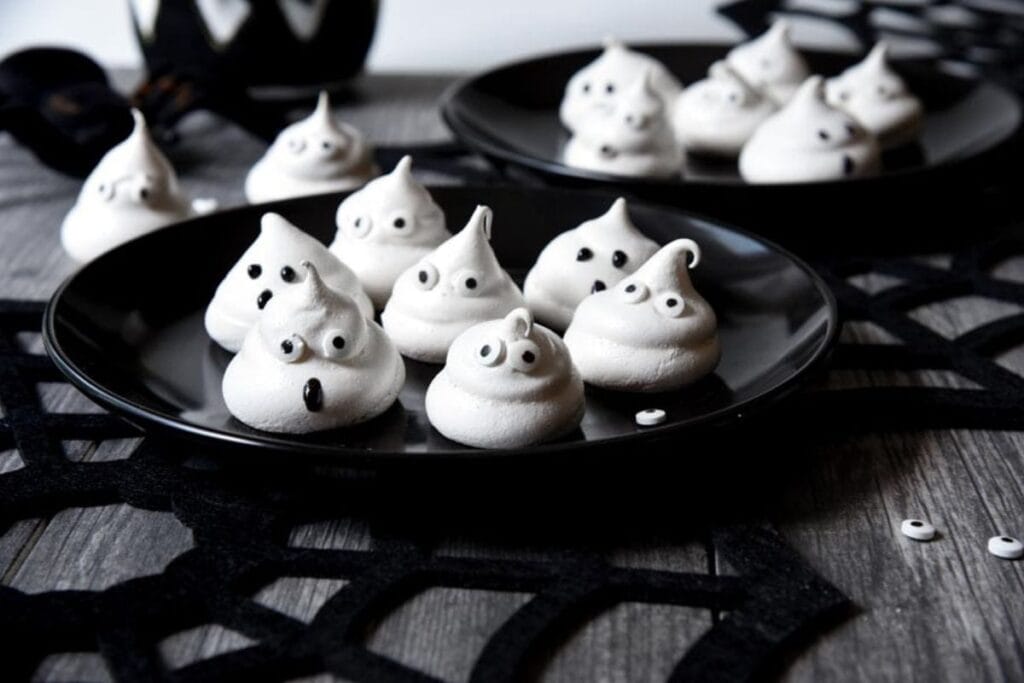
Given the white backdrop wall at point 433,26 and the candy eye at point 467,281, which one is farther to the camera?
the white backdrop wall at point 433,26

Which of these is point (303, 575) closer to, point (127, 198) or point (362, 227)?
point (362, 227)

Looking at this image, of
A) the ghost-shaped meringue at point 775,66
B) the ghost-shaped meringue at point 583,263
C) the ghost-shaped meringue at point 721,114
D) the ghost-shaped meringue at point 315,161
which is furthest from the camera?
the ghost-shaped meringue at point 775,66

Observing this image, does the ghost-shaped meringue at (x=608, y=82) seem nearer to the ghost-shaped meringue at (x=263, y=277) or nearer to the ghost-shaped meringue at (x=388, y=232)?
the ghost-shaped meringue at (x=388, y=232)

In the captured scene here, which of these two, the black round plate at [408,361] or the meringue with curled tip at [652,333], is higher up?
the meringue with curled tip at [652,333]

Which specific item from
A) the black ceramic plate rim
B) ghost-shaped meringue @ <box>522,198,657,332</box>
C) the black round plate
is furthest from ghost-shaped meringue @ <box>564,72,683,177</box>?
ghost-shaped meringue @ <box>522,198,657,332</box>

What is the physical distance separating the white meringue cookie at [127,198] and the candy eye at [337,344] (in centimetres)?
44

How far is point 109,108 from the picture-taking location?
64.2 inches

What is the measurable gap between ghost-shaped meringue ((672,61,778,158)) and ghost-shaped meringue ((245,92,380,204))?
42cm

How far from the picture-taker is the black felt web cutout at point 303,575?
0.76 m

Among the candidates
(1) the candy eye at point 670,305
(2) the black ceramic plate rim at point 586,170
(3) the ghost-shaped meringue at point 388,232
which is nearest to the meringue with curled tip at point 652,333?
(1) the candy eye at point 670,305

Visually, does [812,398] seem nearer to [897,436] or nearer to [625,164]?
[897,436]

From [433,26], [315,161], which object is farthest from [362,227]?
[433,26]

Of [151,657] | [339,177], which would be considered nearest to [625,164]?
[339,177]

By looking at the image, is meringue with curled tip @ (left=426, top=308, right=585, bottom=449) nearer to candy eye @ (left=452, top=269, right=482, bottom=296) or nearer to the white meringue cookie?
candy eye @ (left=452, top=269, right=482, bottom=296)
